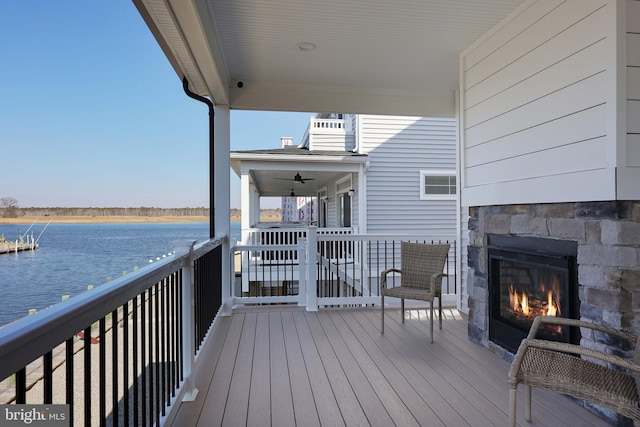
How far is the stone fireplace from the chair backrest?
0.60 metres

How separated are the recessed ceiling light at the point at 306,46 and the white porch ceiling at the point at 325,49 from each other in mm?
42

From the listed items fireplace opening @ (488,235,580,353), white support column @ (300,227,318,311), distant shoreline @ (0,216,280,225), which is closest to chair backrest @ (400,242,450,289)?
fireplace opening @ (488,235,580,353)

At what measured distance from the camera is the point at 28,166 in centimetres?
153

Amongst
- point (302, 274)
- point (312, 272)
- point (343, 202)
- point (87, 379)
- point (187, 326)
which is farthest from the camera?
point (343, 202)

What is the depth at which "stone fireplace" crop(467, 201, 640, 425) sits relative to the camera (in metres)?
2.07

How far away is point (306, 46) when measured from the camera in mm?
3705

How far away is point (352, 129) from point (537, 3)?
22.5 ft

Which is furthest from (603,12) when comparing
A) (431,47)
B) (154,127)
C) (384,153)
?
(154,127)

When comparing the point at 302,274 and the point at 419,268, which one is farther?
the point at 302,274

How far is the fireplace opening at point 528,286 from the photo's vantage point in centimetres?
246

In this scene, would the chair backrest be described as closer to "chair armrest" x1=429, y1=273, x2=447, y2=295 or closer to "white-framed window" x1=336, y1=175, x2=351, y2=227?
"chair armrest" x1=429, y1=273, x2=447, y2=295

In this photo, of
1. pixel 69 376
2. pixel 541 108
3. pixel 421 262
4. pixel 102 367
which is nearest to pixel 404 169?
pixel 421 262

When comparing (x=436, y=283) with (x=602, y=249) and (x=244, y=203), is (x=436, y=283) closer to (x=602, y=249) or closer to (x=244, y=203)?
(x=602, y=249)

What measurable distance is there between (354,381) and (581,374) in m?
1.38
